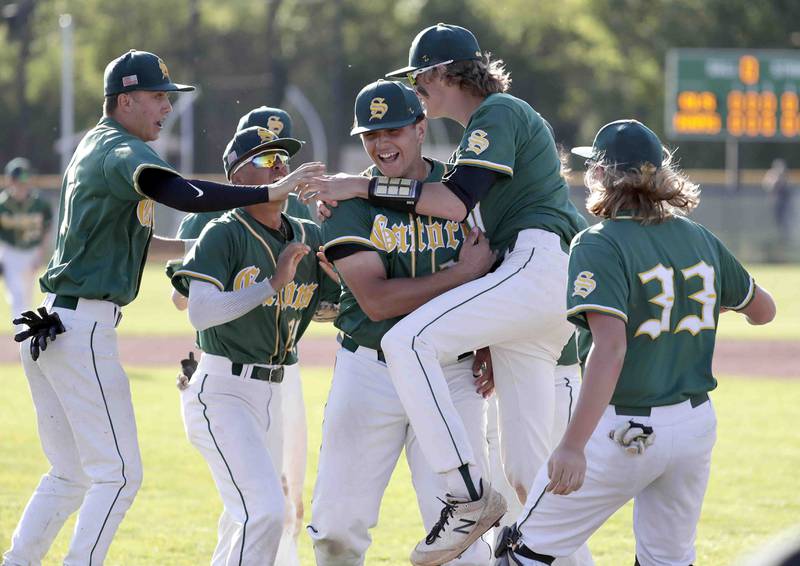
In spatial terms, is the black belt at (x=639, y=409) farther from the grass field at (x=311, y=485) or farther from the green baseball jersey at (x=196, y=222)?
the green baseball jersey at (x=196, y=222)

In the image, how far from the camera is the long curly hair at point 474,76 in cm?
494

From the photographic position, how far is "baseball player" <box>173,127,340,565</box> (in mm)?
4773

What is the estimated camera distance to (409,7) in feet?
175

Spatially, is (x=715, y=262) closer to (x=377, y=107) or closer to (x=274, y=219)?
(x=377, y=107)

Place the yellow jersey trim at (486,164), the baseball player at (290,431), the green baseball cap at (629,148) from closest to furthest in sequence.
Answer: the green baseball cap at (629,148) < the yellow jersey trim at (486,164) < the baseball player at (290,431)

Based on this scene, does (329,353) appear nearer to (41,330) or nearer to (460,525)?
(41,330)

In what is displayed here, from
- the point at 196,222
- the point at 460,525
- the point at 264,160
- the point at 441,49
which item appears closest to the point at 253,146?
the point at 264,160

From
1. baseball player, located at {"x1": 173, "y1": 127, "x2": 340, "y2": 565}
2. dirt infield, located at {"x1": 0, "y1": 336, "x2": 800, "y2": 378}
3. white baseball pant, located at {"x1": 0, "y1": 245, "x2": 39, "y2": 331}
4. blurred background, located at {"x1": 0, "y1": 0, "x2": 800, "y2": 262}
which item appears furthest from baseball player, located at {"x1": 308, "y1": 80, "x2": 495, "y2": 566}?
blurred background, located at {"x1": 0, "y1": 0, "x2": 800, "y2": 262}

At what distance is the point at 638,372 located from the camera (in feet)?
13.4

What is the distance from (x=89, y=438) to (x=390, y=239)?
4.83 ft

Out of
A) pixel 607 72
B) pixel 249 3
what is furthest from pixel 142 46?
pixel 607 72

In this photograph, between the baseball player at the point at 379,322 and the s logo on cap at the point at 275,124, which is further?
the s logo on cap at the point at 275,124

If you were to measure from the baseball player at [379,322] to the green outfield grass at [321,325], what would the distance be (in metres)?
12.7

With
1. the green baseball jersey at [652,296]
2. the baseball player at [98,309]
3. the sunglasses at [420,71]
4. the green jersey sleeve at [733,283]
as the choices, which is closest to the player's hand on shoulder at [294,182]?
A: the baseball player at [98,309]
